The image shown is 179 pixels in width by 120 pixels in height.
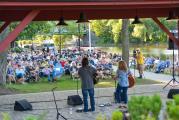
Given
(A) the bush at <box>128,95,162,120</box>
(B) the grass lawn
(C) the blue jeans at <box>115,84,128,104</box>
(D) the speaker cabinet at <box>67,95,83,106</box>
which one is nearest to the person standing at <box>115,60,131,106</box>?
(C) the blue jeans at <box>115,84,128,104</box>

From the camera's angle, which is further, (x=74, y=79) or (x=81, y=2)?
(x=74, y=79)

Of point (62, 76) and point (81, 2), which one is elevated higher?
point (81, 2)

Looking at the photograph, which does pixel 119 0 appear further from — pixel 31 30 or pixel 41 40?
pixel 41 40

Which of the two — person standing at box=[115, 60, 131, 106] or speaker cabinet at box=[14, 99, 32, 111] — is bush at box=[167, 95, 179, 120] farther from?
speaker cabinet at box=[14, 99, 32, 111]

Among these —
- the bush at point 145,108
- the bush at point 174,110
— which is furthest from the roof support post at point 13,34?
the bush at point 174,110

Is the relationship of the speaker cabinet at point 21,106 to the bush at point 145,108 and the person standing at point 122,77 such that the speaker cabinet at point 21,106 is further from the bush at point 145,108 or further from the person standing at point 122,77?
the bush at point 145,108

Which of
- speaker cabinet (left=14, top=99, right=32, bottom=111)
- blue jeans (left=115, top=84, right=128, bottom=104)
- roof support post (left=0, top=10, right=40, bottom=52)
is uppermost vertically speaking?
roof support post (left=0, top=10, right=40, bottom=52)

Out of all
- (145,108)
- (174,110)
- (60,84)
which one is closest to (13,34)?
(145,108)

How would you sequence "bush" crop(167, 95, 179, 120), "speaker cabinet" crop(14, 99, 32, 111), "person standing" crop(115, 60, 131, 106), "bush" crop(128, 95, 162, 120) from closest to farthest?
"bush" crop(167, 95, 179, 120)
"bush" crop(128, 95, 162, 120)
"speaker cabinet" crop(14, 99, 32, 111)
"person standing" crop(115, 60, 131, 106)

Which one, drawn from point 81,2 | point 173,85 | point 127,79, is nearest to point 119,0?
point 81,2

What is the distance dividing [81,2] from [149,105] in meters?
6.52

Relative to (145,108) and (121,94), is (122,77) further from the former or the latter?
(145,108)

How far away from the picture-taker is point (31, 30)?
4053 cm

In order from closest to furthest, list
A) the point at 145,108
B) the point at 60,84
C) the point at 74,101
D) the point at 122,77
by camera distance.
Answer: the point at 145,108, the point at 122,77, the point at 74,101, the point at 60,84
